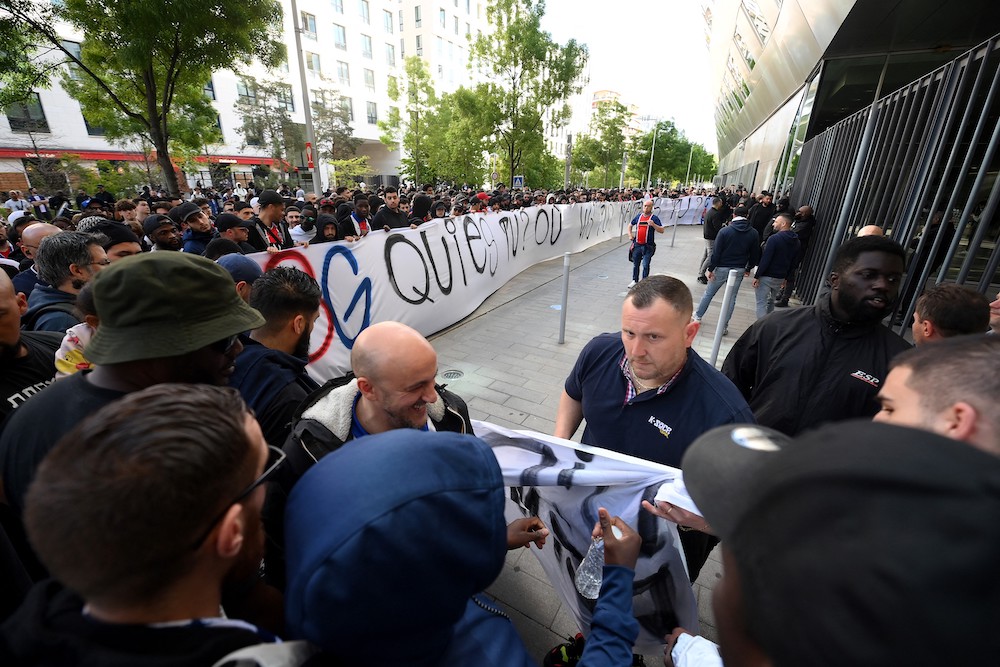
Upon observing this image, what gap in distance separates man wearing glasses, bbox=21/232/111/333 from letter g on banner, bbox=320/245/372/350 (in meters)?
2.16

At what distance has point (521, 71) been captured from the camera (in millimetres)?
20344

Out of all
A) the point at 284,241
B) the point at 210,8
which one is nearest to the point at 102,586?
the point at 284,241

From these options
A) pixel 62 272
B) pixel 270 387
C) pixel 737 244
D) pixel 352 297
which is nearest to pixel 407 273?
pixel 352 297

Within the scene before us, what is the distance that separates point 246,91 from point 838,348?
46.4 m

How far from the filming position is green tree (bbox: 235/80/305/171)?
34.1 m

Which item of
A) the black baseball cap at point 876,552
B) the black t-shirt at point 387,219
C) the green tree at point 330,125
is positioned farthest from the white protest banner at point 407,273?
the green tree at point 330,125

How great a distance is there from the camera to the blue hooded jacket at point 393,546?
32.4 inches

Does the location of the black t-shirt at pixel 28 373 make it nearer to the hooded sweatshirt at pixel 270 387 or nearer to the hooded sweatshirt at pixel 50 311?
the hooded sweatshirt at pixel 50 311

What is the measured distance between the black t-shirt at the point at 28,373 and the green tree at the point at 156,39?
987 cm

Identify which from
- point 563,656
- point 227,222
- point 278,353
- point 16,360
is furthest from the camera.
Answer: point 227,222

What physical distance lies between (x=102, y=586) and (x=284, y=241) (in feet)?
22.3

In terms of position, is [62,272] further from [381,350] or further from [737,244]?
[737,244]

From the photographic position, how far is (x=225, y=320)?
1.69 meters

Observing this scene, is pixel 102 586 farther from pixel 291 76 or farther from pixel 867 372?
pixel 291 76
